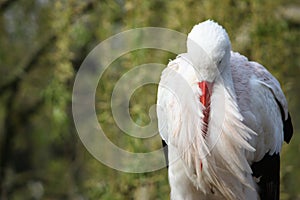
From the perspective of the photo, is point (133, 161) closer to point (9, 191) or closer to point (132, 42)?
point (132, 42)

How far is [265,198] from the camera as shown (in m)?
3.89

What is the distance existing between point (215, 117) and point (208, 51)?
0.30 meters

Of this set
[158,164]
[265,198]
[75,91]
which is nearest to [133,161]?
[158,164]

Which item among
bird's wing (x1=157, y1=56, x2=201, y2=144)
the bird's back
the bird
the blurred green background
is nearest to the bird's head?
the bird

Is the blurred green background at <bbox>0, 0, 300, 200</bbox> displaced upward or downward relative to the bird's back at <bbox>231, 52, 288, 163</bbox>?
upward

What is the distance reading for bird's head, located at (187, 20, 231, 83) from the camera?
3.19m

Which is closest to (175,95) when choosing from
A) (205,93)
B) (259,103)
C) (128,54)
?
(205,93)

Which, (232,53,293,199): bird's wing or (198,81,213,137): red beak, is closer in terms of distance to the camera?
(198,81,213,137): red beak

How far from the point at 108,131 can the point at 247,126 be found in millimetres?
2066

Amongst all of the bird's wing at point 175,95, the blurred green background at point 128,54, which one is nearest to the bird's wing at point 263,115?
the bird's wing at point 175,95

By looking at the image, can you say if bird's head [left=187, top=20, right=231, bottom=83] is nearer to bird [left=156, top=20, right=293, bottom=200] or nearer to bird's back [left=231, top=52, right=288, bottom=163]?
bird [left=156, top=20, right=293, bottom=200]

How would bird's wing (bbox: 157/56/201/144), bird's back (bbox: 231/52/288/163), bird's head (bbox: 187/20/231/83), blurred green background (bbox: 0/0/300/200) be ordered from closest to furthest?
bird's head (bbox: 187/20/231/83) → bird's wing (bbox: 157/56/201/144) → bird's back (bbox: 231/52/288/163) → blurred green background (bbox: 0/0/300/200)

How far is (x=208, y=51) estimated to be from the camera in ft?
10.5

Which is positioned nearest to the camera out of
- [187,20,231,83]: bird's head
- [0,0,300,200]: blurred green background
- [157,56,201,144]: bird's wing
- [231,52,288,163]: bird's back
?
[187,20,231,83]: bird's head
